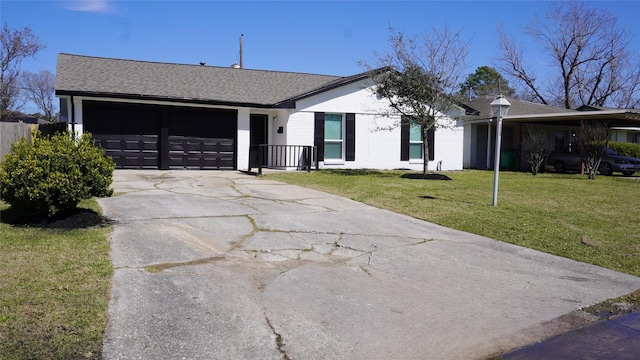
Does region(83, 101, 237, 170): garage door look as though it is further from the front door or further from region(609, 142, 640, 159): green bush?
region(609, 142, 640, 159): green bush

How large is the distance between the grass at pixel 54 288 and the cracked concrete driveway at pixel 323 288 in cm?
17

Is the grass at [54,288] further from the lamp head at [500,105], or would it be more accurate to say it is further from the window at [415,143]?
the window at [415,143]

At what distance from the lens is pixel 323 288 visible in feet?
18.1

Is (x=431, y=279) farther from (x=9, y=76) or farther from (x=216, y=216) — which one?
(x=9, y=76)

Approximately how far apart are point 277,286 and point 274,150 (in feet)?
49.7

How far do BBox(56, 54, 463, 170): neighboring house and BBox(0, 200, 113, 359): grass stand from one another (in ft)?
34.4

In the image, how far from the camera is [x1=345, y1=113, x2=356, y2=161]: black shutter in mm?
20625

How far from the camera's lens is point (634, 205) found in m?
12.2

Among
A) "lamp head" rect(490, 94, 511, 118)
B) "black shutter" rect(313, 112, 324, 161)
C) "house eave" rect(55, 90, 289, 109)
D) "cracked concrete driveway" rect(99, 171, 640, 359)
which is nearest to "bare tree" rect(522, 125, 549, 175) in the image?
"black shutter" rect(313, 112, 324, 161)

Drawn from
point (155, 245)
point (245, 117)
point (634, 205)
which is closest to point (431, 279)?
point (155, 245)

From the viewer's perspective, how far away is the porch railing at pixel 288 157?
1884 cm

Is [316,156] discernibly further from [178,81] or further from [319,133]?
[178,81]

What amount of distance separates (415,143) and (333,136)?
3.94m

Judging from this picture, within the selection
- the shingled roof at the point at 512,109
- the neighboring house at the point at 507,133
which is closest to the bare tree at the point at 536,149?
the neighboring house at the point at 507,133
